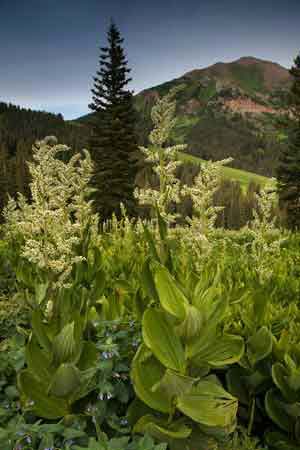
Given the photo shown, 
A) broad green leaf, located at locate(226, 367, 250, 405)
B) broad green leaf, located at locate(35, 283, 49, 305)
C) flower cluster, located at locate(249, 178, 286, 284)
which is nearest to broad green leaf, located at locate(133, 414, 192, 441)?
broad green leaf, located at locate(226, 367, 250, 405)

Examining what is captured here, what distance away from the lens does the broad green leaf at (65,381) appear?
2.52 metres

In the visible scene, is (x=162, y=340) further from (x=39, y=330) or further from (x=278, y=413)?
(x=278, y=413)

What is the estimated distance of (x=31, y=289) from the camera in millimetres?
5062

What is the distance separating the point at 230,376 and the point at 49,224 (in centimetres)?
209

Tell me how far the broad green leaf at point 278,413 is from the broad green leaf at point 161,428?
0.99m

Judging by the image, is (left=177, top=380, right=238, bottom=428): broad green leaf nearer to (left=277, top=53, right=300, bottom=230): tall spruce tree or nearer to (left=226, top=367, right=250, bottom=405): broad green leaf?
(left=226, top=367, right=250, bottom=405): broad green leaf

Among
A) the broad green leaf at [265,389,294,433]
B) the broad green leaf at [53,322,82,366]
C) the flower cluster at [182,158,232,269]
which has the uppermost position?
the flower cluster at [182,158,232,269]

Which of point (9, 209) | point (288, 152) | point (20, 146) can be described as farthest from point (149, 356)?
point (20, 146)

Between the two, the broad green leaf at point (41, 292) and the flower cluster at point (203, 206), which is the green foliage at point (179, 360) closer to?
the flower cluster at point (203, 206)

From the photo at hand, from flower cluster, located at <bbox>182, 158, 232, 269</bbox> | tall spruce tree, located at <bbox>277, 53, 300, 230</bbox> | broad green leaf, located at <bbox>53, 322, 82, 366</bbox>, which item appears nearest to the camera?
broad green leaf, located at <bbox>53, 322, 82, 366</bbox>

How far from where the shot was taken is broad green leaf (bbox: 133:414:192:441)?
2527 mm

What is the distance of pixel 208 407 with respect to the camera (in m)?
2.59

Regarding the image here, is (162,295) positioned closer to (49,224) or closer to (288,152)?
(49,224)

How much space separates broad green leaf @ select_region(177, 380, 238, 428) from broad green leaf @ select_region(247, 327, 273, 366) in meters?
0.77
